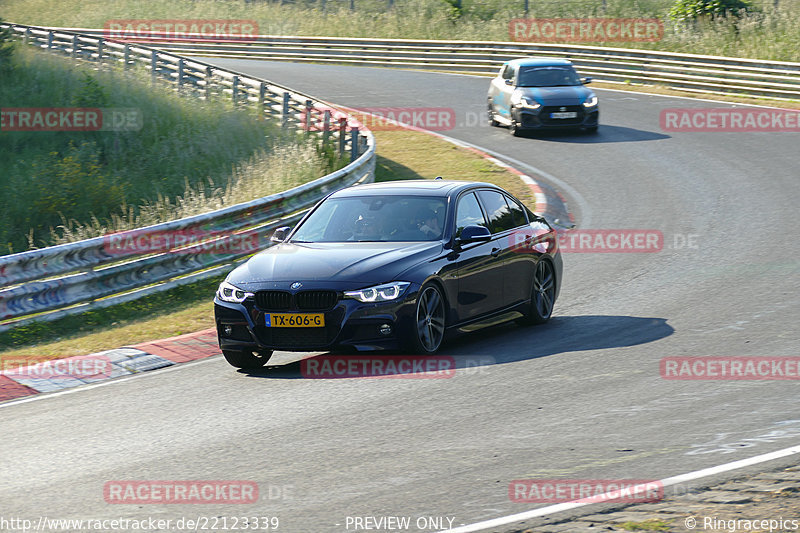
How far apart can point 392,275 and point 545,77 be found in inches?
704

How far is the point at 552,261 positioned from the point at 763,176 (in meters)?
10.1

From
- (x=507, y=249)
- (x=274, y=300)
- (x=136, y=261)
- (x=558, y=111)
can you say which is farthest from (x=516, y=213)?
(x=558, y=111)

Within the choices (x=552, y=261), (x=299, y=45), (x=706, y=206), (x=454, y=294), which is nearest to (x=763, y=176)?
(x=706, y=206)

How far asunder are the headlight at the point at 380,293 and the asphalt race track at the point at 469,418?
70 centimetres

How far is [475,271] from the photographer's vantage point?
34.1ft

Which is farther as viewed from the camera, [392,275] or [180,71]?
[180,71]

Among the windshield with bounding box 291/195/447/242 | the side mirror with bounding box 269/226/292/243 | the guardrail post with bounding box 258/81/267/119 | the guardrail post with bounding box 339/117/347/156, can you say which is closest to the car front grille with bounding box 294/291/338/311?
the windshield with bounding box 291/195/447/242

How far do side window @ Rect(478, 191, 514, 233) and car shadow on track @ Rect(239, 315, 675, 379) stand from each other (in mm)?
1057

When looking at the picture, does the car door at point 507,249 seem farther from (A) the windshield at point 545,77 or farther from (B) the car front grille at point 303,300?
(A) the windshield at point 545,77

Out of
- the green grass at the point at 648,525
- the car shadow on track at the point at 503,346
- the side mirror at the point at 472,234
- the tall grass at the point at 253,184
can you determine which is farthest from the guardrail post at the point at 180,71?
the green grass at the point at 648,525

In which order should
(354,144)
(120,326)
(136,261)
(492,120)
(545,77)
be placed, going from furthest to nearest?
(492,120)
(545,77)
(354,144)
(136,261)
(120,326)

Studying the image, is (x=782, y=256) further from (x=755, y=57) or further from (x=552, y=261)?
(x=755, y=57)

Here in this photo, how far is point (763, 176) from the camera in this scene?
20312 mm

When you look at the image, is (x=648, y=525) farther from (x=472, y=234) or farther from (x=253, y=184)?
(x=253, y=184)
